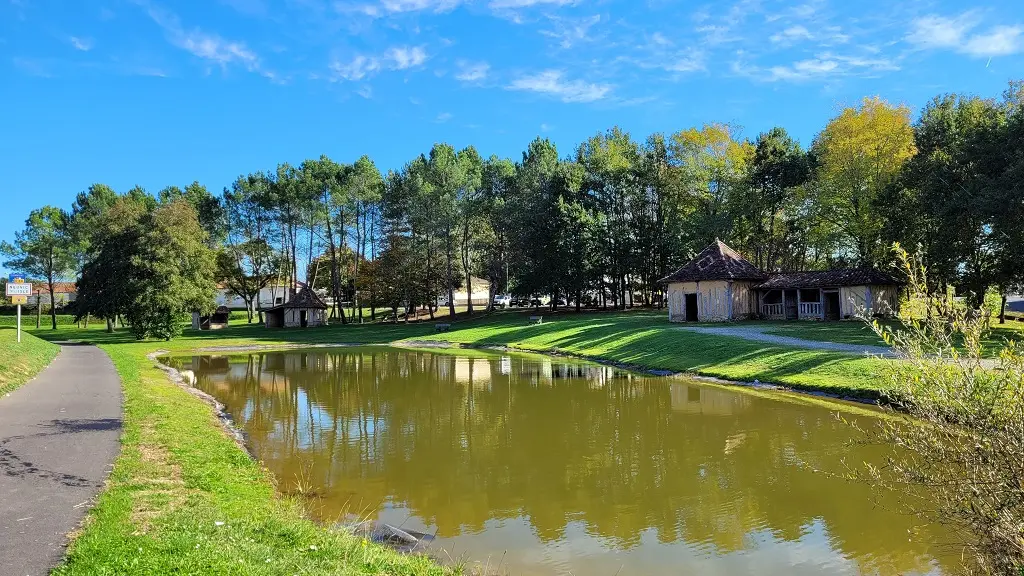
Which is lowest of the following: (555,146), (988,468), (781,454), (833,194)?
(781,454)

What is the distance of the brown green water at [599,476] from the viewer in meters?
6.61

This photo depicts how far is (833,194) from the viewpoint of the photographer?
3878 centimetres

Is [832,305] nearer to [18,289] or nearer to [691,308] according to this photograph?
[691,308]

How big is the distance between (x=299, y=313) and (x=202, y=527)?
49.8 m

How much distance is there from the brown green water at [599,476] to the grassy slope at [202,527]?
83 cm

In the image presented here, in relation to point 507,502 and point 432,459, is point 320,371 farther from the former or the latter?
point 507,502

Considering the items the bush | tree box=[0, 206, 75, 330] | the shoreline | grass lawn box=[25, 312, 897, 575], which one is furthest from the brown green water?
tree box=[0, 206, 75, 330]

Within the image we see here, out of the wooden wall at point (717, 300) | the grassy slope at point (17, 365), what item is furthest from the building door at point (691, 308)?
the grassy slope at point (17, 365)

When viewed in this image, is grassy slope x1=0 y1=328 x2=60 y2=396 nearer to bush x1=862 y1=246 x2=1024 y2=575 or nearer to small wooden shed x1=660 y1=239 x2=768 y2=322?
bush x1=862 y1=246 x2=1024 y2=575

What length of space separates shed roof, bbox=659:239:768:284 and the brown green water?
1826cm

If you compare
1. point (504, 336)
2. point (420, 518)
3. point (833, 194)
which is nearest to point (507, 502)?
point (420, 518)

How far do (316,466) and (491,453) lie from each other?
288 cm

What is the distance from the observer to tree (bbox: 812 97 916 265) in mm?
35969

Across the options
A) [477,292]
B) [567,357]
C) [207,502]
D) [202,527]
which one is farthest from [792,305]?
[477,292]
